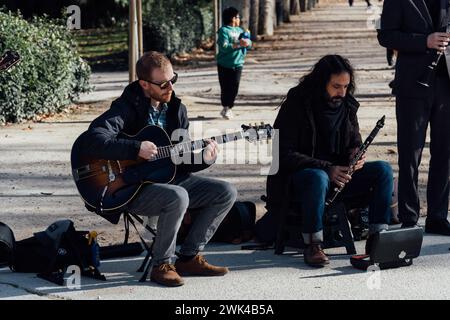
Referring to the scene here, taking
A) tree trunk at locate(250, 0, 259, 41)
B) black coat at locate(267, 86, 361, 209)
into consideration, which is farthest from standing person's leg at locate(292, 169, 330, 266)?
tree trunk at locate(250, 0, 259, 41)

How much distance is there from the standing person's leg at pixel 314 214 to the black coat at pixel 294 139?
0.19 m

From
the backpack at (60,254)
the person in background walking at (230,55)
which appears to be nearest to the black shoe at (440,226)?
the backpack at (60,254)

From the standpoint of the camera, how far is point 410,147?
7.88 metres

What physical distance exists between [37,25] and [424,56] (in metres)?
10.00

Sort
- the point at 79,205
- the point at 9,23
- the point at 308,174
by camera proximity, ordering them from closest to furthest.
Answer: the point at 308,174
the point at 79,205
the point at 9,23

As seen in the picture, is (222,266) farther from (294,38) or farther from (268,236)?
(294,38)

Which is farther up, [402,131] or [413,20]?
[413,20]

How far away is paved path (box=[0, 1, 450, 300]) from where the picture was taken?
658cm

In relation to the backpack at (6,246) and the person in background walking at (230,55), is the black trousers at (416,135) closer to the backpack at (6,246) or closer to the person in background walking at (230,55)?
the backpack at (6,246)

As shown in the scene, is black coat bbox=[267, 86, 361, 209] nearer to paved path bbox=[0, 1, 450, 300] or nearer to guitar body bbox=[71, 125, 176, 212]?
paved path bbox=[0, 1, 450, 300]

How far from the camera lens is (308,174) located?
724cm

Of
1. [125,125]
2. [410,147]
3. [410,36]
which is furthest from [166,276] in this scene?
[410,36]

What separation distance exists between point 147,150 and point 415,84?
2.13 meters
